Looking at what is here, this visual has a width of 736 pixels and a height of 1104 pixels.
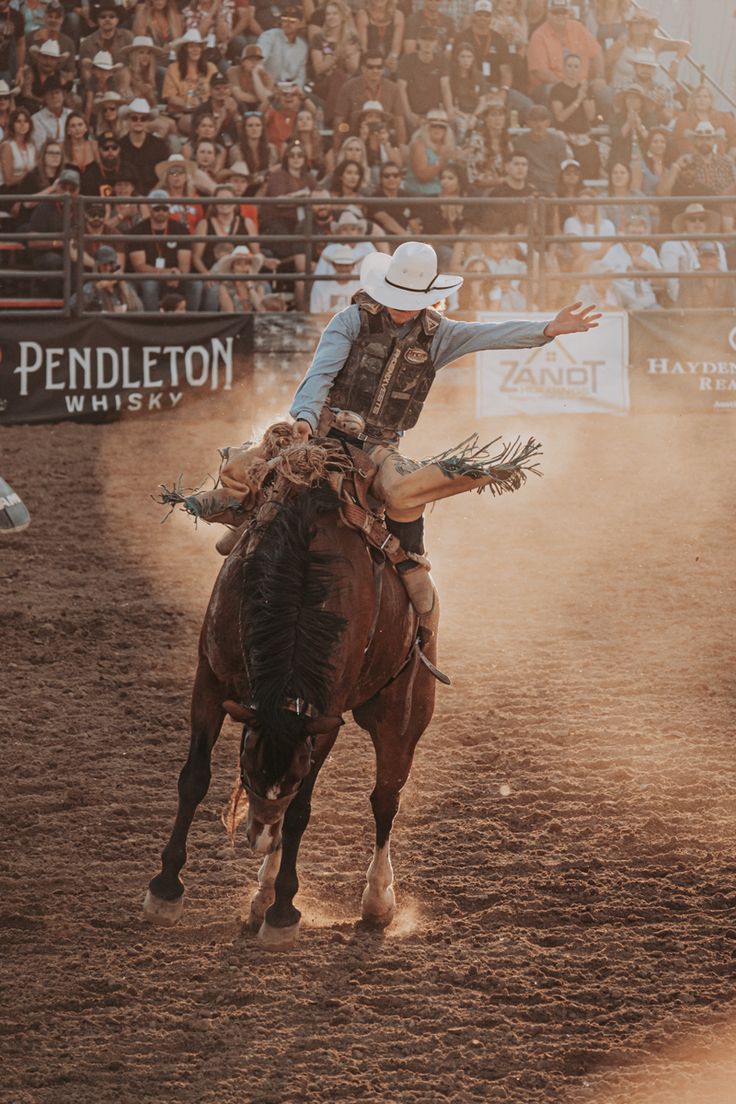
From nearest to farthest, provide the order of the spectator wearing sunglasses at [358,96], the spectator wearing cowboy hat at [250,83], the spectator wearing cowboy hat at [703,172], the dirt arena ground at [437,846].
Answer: the dirt arena ground at [437,846], the spectator wearing cowboy hat at [250,83], the spectator wearing sunglasses at [358,96], the spectator wearing cowboy hat at [703,172]

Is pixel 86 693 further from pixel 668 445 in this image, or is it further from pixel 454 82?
pixel 454 82

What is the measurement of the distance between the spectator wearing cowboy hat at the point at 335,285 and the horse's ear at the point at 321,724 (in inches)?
340

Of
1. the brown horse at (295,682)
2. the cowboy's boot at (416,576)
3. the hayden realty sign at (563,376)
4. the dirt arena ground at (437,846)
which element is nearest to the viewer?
the dirt arena ground at (437,846)

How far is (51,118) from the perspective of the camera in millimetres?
12344

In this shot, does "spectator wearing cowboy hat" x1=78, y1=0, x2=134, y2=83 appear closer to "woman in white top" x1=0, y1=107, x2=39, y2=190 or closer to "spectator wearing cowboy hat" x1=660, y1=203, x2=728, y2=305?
"woman in white top" x1=0, y1=107, x2=39, y2=190

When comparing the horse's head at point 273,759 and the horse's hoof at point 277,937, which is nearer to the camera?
the horse's head at point 273,759

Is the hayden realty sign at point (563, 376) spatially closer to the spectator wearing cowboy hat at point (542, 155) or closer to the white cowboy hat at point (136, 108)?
the spectator wearing cowboy hat at point (542, 155)

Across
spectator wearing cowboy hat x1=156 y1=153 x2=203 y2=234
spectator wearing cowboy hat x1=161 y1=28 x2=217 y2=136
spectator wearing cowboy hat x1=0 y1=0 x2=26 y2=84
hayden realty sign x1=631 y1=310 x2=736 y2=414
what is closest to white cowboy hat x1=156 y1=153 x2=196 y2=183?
spectator wearing cowboy hat x1=156 y1=153 x2=203 y2=234

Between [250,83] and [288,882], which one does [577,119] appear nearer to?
[250,83]

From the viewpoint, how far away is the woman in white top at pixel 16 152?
1212cm

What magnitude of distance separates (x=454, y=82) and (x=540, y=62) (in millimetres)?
943

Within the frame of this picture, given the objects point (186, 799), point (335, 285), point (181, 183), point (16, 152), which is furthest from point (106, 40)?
Answer: point (186, 799)

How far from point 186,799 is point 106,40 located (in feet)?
33.0

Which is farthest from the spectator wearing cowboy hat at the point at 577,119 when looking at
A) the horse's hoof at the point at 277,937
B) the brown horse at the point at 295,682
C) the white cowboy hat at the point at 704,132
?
the horse's hoof at the point at 277,937
